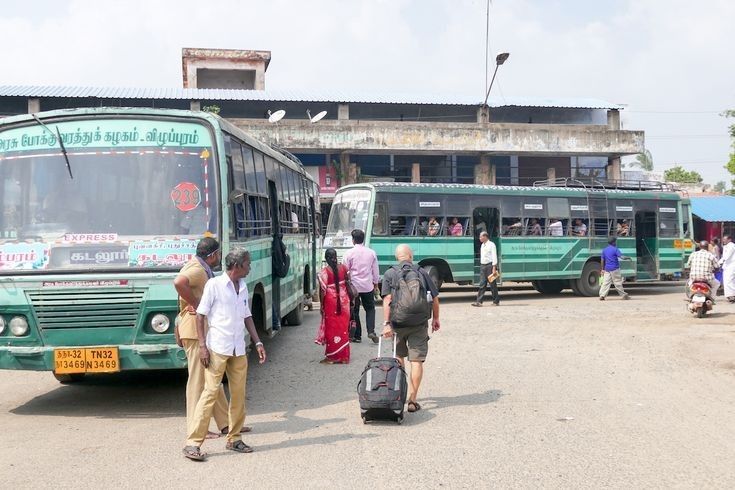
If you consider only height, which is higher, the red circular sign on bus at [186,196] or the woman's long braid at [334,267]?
the red circular sign on bus at [186,196]

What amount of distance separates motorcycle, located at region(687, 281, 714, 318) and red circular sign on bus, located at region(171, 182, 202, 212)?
11.1 meters

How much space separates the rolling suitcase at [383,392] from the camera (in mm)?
6516

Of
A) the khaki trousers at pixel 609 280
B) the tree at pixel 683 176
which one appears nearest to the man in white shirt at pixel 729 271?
the khaki trousers at pixel 609 280

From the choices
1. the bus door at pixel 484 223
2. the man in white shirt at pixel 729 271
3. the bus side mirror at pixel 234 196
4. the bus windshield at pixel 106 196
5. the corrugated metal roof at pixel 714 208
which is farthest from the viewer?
the corrugated metal roof at pixel 714 208

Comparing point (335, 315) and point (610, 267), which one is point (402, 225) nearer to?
point (610, 267)

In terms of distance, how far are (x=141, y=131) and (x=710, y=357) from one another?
8009 mm

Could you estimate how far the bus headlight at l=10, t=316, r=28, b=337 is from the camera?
6730 mm

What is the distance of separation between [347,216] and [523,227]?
4.78m

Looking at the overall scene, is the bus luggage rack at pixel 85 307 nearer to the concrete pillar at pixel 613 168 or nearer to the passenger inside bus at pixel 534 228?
the passenger inside bus at pixel 534 228

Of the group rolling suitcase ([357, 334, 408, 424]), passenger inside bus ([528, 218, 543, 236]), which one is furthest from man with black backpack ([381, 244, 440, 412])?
passenger inside bus ([528, 218, 543, 236])

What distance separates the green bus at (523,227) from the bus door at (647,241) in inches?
1.2

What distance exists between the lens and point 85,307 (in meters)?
6.66

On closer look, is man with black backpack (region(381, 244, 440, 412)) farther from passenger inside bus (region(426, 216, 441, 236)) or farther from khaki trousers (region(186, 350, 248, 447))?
passenger inside bus (region(426, 216, 441, 236))

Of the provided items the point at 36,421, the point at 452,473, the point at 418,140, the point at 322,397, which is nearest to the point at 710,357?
the point at 322,397
